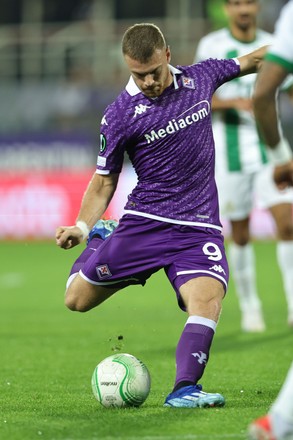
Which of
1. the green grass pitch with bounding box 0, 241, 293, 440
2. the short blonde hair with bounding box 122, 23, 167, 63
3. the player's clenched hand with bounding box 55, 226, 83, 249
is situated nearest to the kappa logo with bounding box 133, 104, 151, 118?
the short blonde hair with bounding box 122, 23, 167, 63

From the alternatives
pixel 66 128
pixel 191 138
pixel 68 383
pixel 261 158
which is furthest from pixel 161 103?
pixel 66 128

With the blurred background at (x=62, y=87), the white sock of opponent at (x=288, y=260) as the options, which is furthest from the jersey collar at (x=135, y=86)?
the blurred background at (x=62, y=87)

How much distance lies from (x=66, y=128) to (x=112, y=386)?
18.2m

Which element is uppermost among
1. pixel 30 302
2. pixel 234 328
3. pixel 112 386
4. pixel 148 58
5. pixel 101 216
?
pixel 148 58

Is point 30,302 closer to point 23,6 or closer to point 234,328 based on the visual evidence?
point 234,328

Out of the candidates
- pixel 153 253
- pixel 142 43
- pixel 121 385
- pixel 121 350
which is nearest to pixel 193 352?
pixel 121 385

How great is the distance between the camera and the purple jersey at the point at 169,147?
21.2 ft

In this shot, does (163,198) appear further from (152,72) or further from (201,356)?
(201,356)

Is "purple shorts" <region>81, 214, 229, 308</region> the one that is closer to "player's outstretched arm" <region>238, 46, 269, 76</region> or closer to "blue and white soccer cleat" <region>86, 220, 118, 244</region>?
"blue and white soccer cleat" <region>86, 220, 118, 244</region>

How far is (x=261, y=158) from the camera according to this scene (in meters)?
10.8

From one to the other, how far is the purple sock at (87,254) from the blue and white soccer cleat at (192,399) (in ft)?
3.87

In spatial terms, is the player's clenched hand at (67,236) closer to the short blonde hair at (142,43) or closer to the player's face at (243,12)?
the short blonde hair at (142,43)

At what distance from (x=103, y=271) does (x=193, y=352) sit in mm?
746

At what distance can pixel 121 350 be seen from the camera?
30.4 feet
